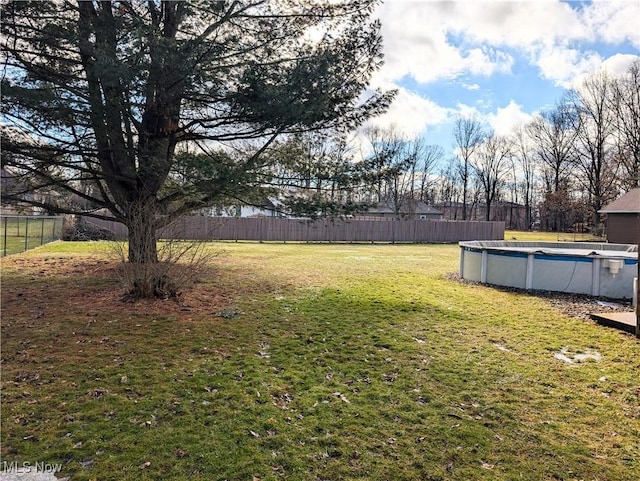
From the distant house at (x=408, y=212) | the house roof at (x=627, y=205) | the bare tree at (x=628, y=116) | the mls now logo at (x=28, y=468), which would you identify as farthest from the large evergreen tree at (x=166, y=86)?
the distant house at (x=408, y=212)

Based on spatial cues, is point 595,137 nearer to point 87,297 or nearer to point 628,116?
point 628,116

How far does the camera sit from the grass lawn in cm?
252

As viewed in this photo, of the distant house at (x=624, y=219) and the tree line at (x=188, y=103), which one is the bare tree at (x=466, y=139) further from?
the tree line at (x=188, y=103)

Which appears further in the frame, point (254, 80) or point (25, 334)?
point (254, 80)

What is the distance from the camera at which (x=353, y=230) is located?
2658 cm

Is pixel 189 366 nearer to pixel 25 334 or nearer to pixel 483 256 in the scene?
pixel 25 334

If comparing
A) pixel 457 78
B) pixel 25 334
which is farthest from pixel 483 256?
pixel 25 334

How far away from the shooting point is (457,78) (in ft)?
40.8

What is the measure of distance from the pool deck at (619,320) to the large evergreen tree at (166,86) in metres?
5.29

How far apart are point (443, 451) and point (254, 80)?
5.41 meters

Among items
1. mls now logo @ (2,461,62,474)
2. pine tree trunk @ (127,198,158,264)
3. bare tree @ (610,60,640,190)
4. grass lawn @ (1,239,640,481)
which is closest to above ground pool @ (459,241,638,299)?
grass lawn @ (1,239,640,481)

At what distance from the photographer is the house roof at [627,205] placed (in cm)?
2208

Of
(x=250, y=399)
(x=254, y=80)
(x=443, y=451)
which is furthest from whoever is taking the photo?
(x=254, y=80)

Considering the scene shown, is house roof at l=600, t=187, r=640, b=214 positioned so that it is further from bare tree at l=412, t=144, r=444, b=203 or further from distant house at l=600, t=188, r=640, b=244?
bare tree at l=412, t=144, r=444, b=203
